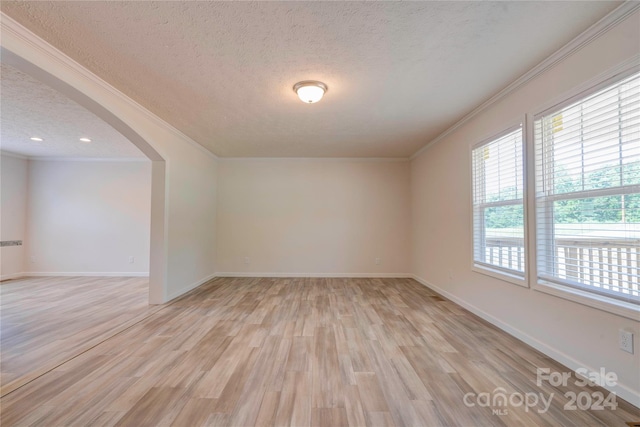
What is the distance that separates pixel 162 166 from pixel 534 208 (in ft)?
15.2

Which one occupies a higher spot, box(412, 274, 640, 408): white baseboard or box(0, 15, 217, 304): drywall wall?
box(0, 15, 217, 304): drywall wall

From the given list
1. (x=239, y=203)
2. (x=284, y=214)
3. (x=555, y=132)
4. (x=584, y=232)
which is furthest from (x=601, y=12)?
(x=239, y=203)

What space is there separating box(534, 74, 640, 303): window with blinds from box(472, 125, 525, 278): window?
263 millimetres

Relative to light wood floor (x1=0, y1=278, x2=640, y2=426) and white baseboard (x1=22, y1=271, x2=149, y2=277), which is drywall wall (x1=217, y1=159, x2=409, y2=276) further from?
light wood floor (x1=0, y1=278, x2=640, y2=426)

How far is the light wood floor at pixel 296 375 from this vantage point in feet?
4.72

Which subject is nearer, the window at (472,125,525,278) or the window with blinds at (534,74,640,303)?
the window with blinds at (534,74,640,303)

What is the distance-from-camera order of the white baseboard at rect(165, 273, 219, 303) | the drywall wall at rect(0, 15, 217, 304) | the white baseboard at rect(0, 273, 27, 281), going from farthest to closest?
1. the white baseboard at rect(0, 273, 27, 281)
2. the white baseboard at rect(165, 273, 219, 303)
3. the drywall wall at rect(0, 15, 217, 304)

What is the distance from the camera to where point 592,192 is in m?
1.79

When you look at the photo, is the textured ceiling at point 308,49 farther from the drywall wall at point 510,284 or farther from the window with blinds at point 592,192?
the window with blinds at point 592,192

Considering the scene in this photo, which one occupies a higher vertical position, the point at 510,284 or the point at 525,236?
the point at 525,236

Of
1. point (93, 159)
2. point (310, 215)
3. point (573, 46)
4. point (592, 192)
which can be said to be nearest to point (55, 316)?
point (93, 159)

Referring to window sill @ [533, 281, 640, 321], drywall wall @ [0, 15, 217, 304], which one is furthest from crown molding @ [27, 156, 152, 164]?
window sill @ [533, 281, 640, 321]

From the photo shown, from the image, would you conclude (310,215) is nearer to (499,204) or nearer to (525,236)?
(499,204)

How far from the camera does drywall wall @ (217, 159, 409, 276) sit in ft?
17.3
